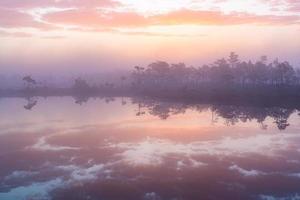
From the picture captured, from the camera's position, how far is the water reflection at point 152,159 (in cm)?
1767

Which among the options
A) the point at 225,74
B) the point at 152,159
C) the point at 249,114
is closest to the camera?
the point at 152,159

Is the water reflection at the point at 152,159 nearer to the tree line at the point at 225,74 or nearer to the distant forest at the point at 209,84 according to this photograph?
the distant forest at the point at 209,84

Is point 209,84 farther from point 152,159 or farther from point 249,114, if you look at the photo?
point 152,159

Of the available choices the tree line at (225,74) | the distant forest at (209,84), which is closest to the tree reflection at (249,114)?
the distant forest at (209,84)

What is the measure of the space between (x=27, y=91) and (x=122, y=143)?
97.8 meters

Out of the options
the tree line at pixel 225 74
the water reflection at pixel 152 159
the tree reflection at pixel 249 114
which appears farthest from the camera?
the tree line at pixel 225 74

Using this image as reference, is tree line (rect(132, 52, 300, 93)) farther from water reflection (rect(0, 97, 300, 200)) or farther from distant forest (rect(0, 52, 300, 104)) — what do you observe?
water reflection (rect(0, 97, 300, 200))

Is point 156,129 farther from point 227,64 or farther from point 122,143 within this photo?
point 227,64

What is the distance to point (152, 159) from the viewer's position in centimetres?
2430

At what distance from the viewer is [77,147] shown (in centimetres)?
2898

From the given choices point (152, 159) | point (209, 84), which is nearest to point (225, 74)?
point (209, 84)

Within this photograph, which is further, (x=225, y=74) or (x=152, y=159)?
(x=225, y=74)

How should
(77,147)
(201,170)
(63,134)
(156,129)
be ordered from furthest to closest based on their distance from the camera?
(156,129)
(63,134)
(77,147)
(201,170)

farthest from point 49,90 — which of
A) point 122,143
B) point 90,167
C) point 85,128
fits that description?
point 90,167
